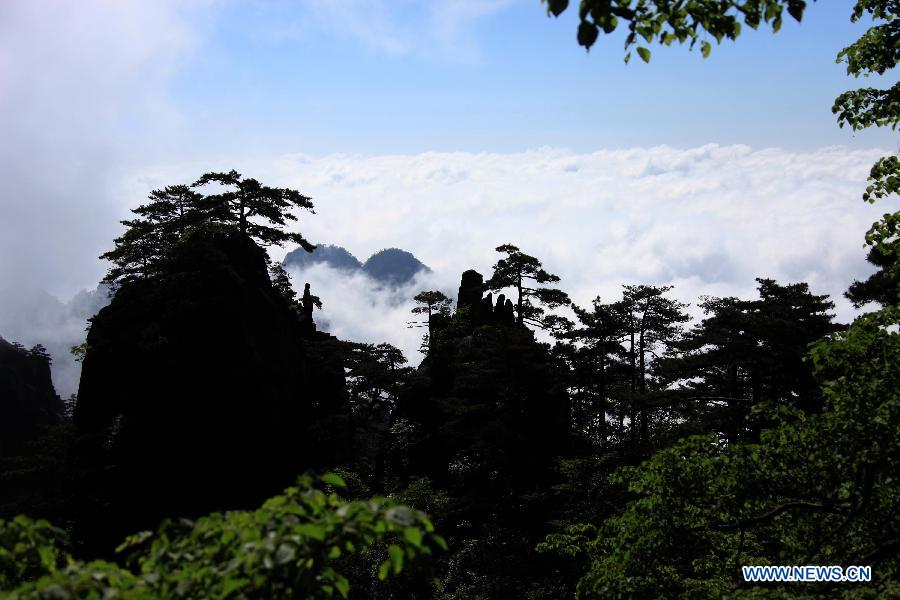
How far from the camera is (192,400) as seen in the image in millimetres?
27281

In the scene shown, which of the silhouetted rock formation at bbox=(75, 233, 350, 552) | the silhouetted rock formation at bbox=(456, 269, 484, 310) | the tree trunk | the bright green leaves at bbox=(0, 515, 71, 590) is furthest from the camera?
the silhouetted rock formation at bbox=(456, 269, 484, 310)

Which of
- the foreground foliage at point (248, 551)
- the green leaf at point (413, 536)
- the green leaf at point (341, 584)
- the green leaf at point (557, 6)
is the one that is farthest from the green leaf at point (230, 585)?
the green leaf at point (557, 6)

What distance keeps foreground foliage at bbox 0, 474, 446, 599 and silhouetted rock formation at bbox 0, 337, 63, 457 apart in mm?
67559

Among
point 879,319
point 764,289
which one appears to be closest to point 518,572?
point 879,319

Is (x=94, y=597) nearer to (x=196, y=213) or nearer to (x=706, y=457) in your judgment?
(x=706, y=457)

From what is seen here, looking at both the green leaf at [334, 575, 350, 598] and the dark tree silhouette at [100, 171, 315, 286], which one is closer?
the green leaf at [334, 575, 350, 598]

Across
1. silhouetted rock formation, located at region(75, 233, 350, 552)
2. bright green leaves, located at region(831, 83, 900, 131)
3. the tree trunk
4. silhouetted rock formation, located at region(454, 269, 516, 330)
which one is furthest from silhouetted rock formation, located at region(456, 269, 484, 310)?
bright green leaves, located at region(831, 83, 900, 131)

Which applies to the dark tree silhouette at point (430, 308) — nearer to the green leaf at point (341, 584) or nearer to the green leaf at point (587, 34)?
the green leaf at point (341, 584)

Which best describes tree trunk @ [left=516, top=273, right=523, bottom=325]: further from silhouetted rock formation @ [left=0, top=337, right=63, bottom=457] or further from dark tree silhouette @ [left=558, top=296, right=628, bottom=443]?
silhouetted rock formation @ [left=0, top=337, right=63, bottom=457]

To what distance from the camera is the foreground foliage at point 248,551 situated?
300 centimetres

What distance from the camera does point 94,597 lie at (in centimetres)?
312

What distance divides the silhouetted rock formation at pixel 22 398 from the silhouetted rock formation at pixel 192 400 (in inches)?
1583

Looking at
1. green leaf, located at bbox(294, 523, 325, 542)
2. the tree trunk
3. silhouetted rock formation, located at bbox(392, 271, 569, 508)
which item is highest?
the tree trunk

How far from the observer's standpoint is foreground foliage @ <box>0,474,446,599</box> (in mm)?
2998
